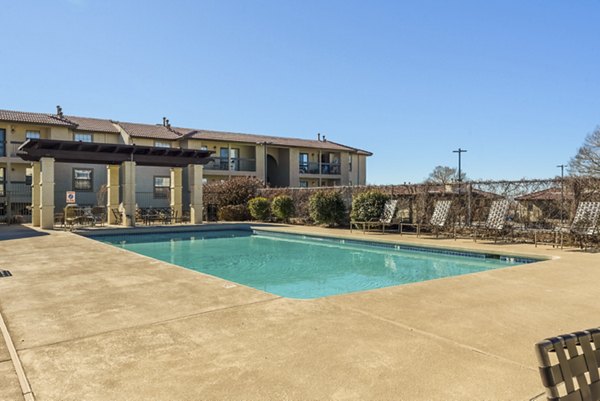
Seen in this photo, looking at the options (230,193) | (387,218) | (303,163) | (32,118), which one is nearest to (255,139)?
A: (303,163)

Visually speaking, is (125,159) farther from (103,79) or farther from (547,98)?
(547,98)

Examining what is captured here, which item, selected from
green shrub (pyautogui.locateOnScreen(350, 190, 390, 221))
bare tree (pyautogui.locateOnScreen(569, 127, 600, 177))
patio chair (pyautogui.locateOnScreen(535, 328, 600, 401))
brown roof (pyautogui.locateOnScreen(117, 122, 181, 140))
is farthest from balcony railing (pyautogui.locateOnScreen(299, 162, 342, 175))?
patio chair (pyautogui.locateOnScreen(535, 328, 600, 401))

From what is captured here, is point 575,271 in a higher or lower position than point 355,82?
lower

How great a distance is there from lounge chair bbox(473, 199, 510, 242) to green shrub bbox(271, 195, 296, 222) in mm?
10052

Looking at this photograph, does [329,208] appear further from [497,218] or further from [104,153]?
[104,153]

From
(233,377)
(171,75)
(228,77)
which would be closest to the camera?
(233,377)

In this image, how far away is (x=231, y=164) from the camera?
32.5 metres

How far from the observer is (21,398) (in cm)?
289

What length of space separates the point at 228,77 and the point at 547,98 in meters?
14.0

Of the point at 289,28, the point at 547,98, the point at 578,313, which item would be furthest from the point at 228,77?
the point at 578,313

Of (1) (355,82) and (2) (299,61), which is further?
(1) (355,82)

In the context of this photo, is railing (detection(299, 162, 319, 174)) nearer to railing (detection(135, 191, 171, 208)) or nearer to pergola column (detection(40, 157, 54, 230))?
railing (detection(135, 191, 171, 208))

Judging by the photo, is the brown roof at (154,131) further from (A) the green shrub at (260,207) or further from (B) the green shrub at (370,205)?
(B) the green shrub at (370,205)

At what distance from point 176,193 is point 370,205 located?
36.9 feet
